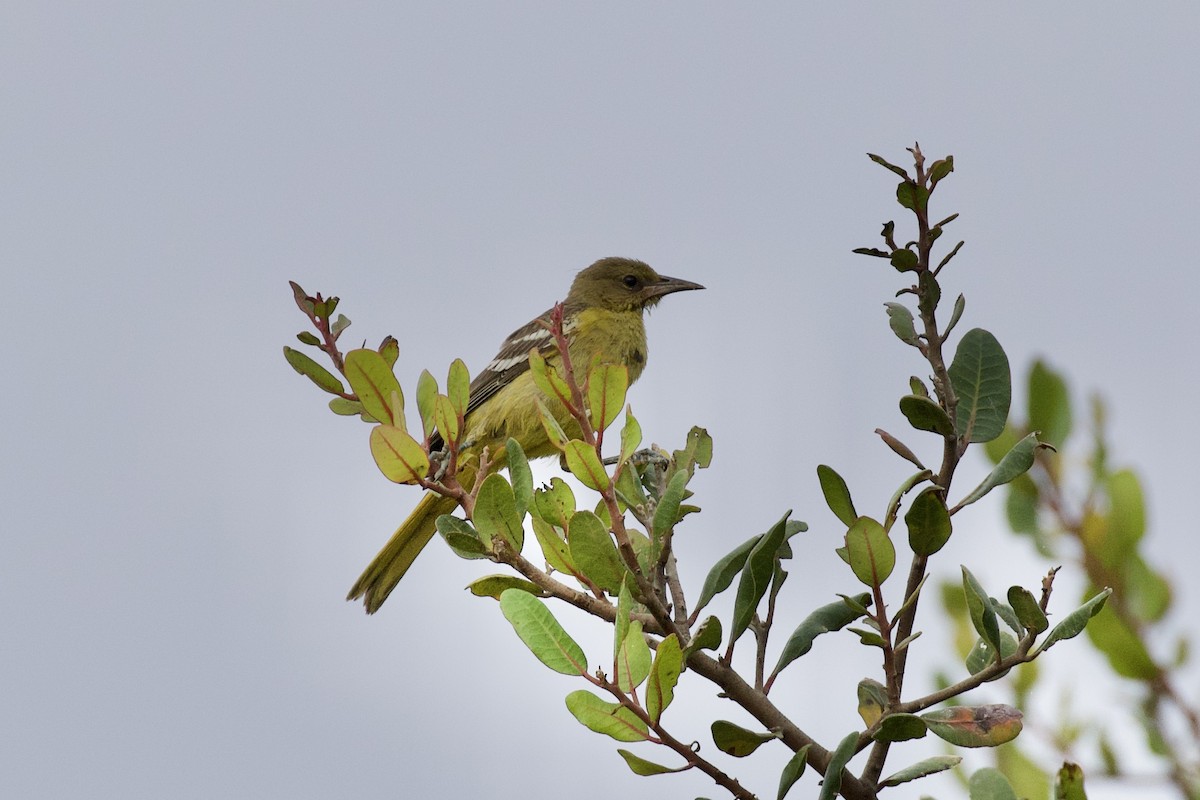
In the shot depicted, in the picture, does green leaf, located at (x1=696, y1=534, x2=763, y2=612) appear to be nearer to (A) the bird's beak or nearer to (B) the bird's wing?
(B) the bird's wing

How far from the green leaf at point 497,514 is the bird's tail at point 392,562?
2754 millimetres

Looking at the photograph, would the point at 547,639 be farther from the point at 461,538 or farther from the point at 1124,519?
the point at 1124,519

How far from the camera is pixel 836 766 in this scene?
1763 millimetres

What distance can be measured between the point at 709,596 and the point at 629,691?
0.82 ft

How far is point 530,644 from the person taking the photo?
1.98 metres

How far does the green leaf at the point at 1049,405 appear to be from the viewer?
236cm

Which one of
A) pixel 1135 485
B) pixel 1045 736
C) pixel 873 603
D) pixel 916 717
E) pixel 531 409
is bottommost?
pixel 916 717

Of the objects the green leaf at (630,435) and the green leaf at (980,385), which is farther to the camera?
the green leaf at (630,435)

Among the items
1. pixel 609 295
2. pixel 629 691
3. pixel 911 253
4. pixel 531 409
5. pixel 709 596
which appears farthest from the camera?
pixel 609 295

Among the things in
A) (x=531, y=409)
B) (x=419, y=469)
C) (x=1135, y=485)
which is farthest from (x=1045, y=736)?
(x=531, y=409)

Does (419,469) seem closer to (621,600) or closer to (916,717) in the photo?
(621,600)

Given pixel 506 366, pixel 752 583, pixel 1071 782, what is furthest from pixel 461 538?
pixel 506 366

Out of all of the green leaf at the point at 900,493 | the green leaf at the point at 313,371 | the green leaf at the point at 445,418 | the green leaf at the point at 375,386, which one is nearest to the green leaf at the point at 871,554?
the green leaf at the point at 900,493

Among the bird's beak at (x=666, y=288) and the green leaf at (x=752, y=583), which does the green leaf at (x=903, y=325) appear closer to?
the green leaf at (x=752, y=583)
